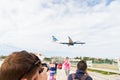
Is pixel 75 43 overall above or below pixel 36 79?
above

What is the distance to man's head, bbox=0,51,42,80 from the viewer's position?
1.96 m

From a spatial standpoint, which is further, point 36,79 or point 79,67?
point 79,67

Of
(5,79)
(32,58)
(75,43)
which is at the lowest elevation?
(5,79)

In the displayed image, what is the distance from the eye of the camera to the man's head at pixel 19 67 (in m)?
1.96

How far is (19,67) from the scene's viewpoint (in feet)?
6.47

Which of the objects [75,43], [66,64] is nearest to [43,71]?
[66,64]

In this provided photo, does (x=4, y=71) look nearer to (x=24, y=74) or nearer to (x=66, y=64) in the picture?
(x=24, y=74)

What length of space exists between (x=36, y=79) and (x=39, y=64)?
0.15m

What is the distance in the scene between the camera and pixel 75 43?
242 feet

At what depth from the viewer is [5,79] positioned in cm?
199

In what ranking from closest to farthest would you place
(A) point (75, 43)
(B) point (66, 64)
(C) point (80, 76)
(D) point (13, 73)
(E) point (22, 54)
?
(D) point (13, 73)
(E) point (22, 54)
(C) point (80, 76)
(B) point (66, 64)
(A) point (75, 43)

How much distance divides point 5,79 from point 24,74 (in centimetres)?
13

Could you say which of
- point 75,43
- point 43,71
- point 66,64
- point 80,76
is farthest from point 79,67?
point 75,43

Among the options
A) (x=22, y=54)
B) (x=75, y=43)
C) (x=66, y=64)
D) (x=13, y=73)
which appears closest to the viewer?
(x=13, y=73)
